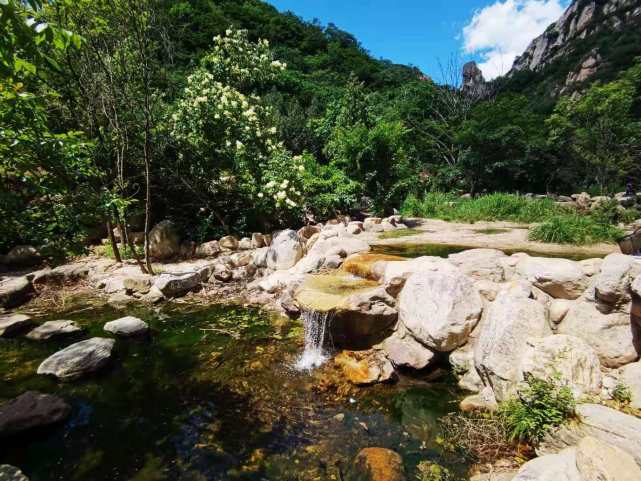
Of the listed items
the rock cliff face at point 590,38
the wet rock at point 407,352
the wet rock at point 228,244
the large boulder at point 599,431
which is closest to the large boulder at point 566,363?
the large boulder at point 599,431

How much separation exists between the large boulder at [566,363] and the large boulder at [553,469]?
714mm

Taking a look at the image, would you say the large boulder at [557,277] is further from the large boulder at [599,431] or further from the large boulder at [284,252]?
the large boulder at [284,252]

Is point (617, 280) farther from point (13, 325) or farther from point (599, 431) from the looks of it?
point (13, 325)

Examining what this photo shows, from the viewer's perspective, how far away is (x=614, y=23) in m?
43.7

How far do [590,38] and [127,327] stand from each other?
207 ft

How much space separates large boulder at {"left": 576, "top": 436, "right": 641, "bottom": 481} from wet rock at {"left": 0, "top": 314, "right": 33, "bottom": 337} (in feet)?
24.7

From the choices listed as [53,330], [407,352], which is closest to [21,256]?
[53,330]

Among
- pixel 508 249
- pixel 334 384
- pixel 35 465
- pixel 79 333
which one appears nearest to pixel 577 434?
pixel 334 384

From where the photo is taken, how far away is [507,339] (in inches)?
134

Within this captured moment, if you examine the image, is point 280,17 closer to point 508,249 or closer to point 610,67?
point 610,67

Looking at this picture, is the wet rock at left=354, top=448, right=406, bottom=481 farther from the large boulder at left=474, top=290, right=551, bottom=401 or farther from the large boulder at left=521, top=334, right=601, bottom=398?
the large boulder at left=521, top=334, right=601, bottom=398

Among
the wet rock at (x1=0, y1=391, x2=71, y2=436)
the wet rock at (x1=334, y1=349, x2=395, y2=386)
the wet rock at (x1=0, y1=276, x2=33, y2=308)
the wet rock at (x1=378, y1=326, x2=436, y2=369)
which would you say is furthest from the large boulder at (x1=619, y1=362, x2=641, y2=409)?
the wet rock at (x1=0, y1=276, x2=33, y2=308)

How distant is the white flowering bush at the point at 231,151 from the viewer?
10320 millimetres

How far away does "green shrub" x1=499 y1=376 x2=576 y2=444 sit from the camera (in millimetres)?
2633
